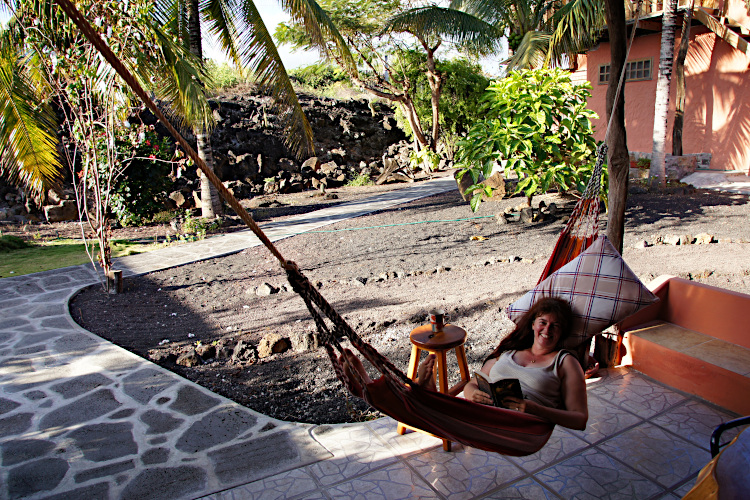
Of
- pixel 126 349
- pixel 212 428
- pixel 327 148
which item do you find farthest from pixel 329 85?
pixel 212 428

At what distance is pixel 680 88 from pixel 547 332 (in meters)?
10.2

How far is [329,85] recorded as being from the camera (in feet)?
63.2

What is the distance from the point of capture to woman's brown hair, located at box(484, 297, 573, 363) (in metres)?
2.40

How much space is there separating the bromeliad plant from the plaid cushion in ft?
11.3

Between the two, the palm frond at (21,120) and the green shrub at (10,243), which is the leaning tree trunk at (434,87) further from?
the green shrub at (10,243)

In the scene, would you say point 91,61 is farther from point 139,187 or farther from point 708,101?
point 708,101

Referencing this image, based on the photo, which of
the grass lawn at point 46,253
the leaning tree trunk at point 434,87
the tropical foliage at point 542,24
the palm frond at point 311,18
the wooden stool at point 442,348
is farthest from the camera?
the leaning tree trunk at point 434,87

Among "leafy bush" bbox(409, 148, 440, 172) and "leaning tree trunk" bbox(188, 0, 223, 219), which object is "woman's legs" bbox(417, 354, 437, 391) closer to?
"leaning tree trunk" bbox(188, 0, 223, 219)

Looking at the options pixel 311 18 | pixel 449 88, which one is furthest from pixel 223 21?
pixel 449 88

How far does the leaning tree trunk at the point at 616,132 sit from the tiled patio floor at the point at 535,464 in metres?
1.33

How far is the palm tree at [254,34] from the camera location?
712 cm

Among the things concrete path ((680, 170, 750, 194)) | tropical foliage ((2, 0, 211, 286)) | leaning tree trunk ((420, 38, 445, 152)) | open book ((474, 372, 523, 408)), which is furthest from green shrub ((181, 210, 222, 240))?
concrete path ((680, 170, 750, 194))

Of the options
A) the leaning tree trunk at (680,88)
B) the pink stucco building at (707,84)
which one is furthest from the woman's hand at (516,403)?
the leaning tree trunk at (680,88)

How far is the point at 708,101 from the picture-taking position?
1060 cm
